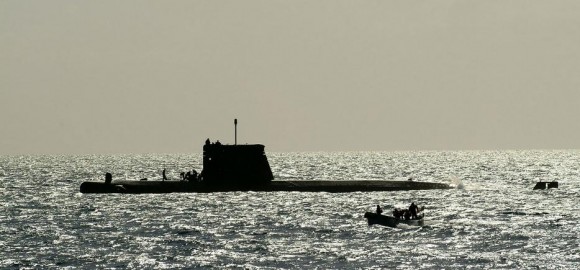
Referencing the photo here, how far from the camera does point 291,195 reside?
103 metres

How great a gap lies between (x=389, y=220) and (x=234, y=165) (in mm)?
32652

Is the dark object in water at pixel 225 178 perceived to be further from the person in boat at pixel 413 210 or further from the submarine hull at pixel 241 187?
the person in boat at pixel 413 210

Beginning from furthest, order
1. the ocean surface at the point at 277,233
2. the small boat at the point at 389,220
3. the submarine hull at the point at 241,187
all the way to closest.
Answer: the submarine hull at the point at 241,187 → the small boat at the point at 389,220 → the ocean surface at the point at 277,233

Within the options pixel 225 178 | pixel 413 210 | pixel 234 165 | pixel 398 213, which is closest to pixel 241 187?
pixel 225 178

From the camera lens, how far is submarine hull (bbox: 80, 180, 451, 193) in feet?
338

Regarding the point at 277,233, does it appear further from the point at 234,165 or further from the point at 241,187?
the point at 241,187

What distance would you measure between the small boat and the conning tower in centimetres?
3019

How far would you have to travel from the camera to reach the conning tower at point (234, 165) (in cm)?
10000

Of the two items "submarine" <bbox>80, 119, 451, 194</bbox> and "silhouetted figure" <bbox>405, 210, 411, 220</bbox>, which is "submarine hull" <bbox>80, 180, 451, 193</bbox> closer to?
"submarine" <bbox>80, 119, 451, 194</bbox>

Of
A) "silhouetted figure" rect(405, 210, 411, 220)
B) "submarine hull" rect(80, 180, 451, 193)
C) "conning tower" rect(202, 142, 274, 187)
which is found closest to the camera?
"silhouetted figure" rect(405, 210, 411, 220)

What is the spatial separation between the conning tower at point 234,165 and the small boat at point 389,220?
3019 cm

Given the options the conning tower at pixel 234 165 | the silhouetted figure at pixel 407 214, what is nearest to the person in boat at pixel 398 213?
the silhouetted figure at pixel 407 214

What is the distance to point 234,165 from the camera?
101m

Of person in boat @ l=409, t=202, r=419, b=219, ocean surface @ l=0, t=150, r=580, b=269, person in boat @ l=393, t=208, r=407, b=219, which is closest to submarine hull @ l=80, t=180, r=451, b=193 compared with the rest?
ocean surface @ l=0, t=150, r=580, b=269
